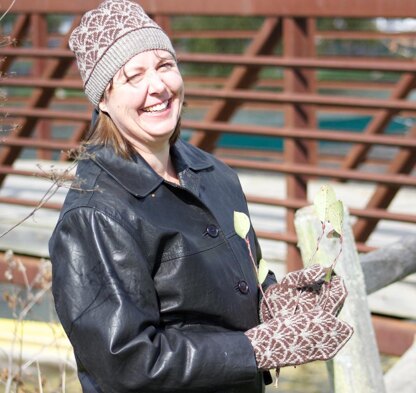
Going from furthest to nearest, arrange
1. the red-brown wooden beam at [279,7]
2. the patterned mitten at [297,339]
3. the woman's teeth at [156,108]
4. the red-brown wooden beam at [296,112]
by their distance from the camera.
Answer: the red-brown wooden beam at [296,112] → the red-brown wooden beam at [279,7] → the woman's teeth at [156,108] → the patterned mitten at [297,339]

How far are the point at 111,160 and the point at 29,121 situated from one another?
5067 millimetres

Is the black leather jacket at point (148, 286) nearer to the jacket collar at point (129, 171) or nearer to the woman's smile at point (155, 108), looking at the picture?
the jacket collar at point (129, 171)

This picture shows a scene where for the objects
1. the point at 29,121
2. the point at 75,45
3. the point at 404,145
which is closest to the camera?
the point at 75,45

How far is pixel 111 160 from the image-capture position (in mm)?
2412

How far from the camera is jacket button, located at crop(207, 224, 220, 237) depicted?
244 cm

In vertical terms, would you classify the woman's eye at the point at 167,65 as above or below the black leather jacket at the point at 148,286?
above

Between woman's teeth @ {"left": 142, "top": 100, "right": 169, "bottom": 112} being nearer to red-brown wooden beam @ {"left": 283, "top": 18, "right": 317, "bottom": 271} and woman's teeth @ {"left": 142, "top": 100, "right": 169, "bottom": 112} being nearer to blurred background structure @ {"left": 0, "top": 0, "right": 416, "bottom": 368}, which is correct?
blurred background structure @ {"left": 0, "top": 0, "right": 416, "bottom": 368}

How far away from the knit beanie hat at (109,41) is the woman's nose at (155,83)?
68 millimetres

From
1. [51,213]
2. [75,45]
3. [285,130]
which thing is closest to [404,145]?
[285,130]

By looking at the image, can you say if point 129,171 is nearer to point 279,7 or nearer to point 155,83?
point 155,83

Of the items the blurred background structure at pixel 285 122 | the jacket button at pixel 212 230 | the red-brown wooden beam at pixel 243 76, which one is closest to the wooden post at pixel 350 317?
the jacket button at pixel 212 230

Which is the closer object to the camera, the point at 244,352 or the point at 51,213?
the point at 244,352

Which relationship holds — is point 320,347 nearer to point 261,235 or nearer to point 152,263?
point 152,263

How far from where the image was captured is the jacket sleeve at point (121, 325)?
2.18 m
